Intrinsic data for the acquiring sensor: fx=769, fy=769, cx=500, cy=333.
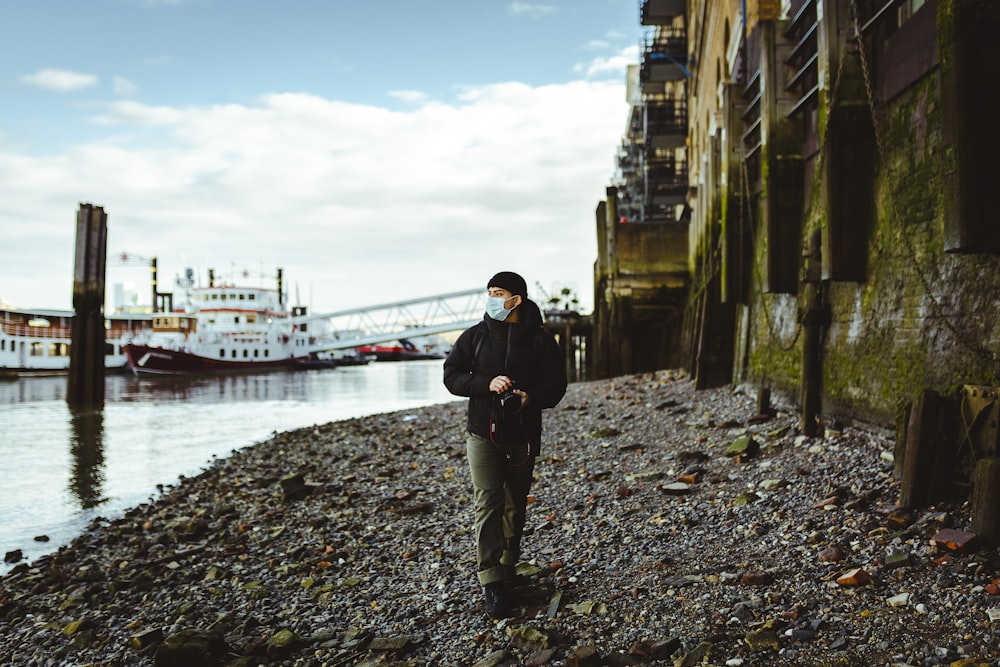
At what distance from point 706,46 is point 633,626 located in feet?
61.4

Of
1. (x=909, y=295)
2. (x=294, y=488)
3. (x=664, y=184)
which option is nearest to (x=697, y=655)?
(x=909, y=295)

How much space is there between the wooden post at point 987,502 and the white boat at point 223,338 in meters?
51.0

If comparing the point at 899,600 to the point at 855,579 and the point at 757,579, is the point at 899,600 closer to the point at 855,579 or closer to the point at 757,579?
the point at 855,579

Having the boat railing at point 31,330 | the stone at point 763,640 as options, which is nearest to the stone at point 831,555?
the stone at point 763,640

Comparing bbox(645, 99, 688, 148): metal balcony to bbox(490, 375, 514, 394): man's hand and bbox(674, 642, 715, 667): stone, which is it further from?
bbox(674, 642, 715, 667): stone

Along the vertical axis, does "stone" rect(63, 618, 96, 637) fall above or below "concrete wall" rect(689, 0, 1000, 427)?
below

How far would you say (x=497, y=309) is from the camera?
161 inches

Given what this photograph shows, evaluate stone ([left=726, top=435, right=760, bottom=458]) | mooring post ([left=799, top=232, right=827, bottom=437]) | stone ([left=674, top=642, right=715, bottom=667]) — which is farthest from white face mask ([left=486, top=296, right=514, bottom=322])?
mooring post ([left=799, top=232, right=827, bottom=437])

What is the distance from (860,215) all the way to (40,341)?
189 ft

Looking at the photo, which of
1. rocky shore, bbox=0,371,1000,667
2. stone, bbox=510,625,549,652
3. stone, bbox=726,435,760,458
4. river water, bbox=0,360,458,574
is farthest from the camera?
river water, bbox=0,360,458,574

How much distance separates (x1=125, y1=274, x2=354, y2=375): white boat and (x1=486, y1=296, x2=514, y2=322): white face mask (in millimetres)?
Result: 49677

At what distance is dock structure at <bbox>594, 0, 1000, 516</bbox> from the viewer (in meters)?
4.28

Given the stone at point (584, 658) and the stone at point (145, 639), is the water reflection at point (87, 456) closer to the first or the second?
the stone at point (145, 639)

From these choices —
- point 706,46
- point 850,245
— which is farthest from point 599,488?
point 706,46
